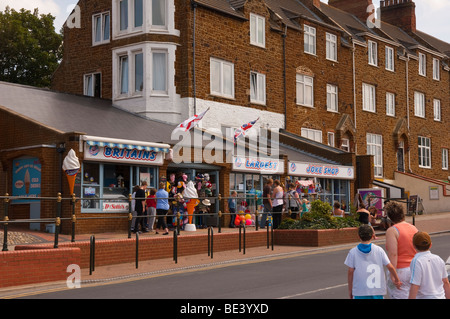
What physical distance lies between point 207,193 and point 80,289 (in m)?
11.6

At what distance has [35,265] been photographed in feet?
43.6

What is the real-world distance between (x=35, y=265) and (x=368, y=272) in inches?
323

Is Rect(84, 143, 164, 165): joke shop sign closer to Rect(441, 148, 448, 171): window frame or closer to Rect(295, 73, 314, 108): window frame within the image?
Rect(295, 73, 314, 108): window frame

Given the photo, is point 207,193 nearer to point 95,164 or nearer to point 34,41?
point 95,164

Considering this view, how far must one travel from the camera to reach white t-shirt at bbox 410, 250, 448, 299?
676 cm

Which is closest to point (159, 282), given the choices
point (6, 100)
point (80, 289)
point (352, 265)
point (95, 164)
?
point (80, 289)

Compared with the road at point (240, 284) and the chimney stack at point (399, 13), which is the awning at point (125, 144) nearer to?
the road at point (240, 284)

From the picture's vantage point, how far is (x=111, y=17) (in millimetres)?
30391

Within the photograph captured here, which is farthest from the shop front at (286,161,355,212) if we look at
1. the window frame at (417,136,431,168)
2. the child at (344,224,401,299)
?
the child at (344,224,401,299)

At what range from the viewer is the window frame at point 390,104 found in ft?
142

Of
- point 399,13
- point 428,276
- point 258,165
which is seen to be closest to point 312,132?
point 258,165

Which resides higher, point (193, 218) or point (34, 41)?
point (34, 41)

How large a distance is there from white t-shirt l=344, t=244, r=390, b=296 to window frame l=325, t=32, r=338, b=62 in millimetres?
31291

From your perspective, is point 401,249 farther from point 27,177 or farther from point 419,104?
point 419,104
